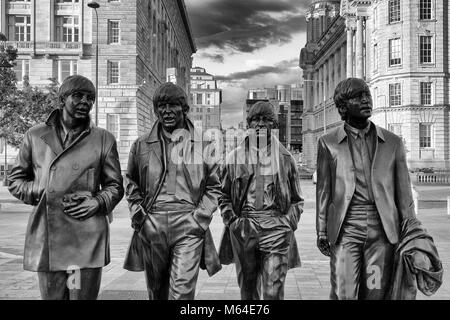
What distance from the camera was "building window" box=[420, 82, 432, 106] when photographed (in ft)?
151

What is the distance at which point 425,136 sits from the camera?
150 feet

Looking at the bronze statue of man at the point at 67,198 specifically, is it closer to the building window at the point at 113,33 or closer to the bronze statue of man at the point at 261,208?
the bronze statue of man at the point at 261,208

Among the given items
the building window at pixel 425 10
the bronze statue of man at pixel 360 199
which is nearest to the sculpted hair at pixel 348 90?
the bronze statue of man at pixel 360 199

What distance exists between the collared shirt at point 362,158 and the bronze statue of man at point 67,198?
2.16 metres

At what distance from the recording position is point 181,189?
15.5 feet

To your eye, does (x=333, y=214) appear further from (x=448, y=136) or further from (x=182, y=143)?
(x=448, y=136)

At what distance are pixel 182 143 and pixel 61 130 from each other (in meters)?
1.13

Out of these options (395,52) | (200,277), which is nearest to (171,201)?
(200,277)

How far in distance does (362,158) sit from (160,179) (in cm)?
190

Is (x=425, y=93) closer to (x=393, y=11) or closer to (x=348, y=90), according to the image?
(x=393, y=11)

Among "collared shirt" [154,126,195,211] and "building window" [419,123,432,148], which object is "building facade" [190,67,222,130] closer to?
"building window" [419,123,432,148]

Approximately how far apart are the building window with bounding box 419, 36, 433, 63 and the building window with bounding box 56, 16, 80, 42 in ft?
102

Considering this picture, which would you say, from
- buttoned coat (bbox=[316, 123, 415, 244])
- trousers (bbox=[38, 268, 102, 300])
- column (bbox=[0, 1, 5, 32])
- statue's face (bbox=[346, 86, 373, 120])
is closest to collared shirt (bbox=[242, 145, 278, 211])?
buttoned coat (bbox=[316, 123, 415, 244])

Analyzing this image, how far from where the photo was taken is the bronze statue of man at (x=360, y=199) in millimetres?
4242
